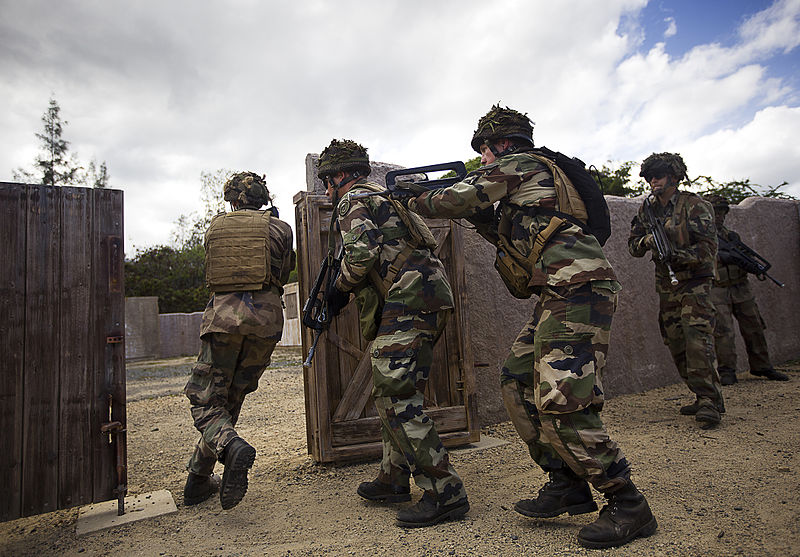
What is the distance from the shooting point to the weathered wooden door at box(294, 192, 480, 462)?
Answer: 3.75 meters

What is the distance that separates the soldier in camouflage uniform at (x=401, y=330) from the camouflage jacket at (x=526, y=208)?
0.31 metres

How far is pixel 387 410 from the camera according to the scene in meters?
2.65

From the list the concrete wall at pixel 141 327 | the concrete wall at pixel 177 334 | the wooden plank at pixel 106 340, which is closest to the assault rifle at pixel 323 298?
the wooden plank at pixel 106 340

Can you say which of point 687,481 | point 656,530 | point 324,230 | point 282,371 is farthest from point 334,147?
point 282,371

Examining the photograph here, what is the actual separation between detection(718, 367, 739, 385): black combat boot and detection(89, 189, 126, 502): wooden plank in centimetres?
567

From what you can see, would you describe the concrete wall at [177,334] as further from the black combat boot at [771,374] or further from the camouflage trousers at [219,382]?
the black combat boot at [771,374]

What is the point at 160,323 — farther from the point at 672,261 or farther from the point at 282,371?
the point at 672,261

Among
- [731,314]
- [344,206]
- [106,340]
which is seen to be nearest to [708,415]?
[731,314]

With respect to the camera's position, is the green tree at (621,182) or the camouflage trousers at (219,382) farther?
the green tree at (621,182)

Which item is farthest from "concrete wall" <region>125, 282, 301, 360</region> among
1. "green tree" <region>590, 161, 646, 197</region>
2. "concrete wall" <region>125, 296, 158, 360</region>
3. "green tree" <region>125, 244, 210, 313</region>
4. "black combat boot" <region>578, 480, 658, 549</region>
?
"black combat boot" <region>578, 480, 658, 549</region>

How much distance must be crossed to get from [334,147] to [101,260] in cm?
146

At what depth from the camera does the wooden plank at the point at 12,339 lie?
8.80 ft

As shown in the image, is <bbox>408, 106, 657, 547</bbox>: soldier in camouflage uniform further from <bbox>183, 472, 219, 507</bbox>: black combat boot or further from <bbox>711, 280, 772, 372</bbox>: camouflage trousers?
<bbox>711, 280, 772, 372</bbox>: camouflage trousers

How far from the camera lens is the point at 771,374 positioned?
19.2 ft
